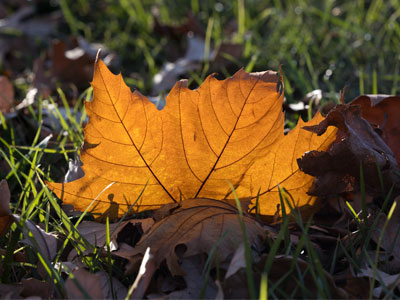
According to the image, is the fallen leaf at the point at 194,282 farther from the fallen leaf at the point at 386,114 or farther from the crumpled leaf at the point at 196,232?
the fallen leaf at the point at 386,114

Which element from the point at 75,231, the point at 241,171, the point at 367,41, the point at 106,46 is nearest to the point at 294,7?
the point at 367,41

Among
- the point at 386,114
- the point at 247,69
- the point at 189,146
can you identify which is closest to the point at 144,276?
the point at 189,146

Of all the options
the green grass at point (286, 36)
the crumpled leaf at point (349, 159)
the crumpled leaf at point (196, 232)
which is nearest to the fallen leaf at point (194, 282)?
the crumpled leaf at point (196, 232)

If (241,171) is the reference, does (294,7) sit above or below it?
below

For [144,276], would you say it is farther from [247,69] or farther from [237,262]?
[247,69]

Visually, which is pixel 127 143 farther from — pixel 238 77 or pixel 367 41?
pixel 367 41

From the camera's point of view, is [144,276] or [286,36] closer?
[144,276]

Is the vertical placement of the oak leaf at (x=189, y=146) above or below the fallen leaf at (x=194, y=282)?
above
